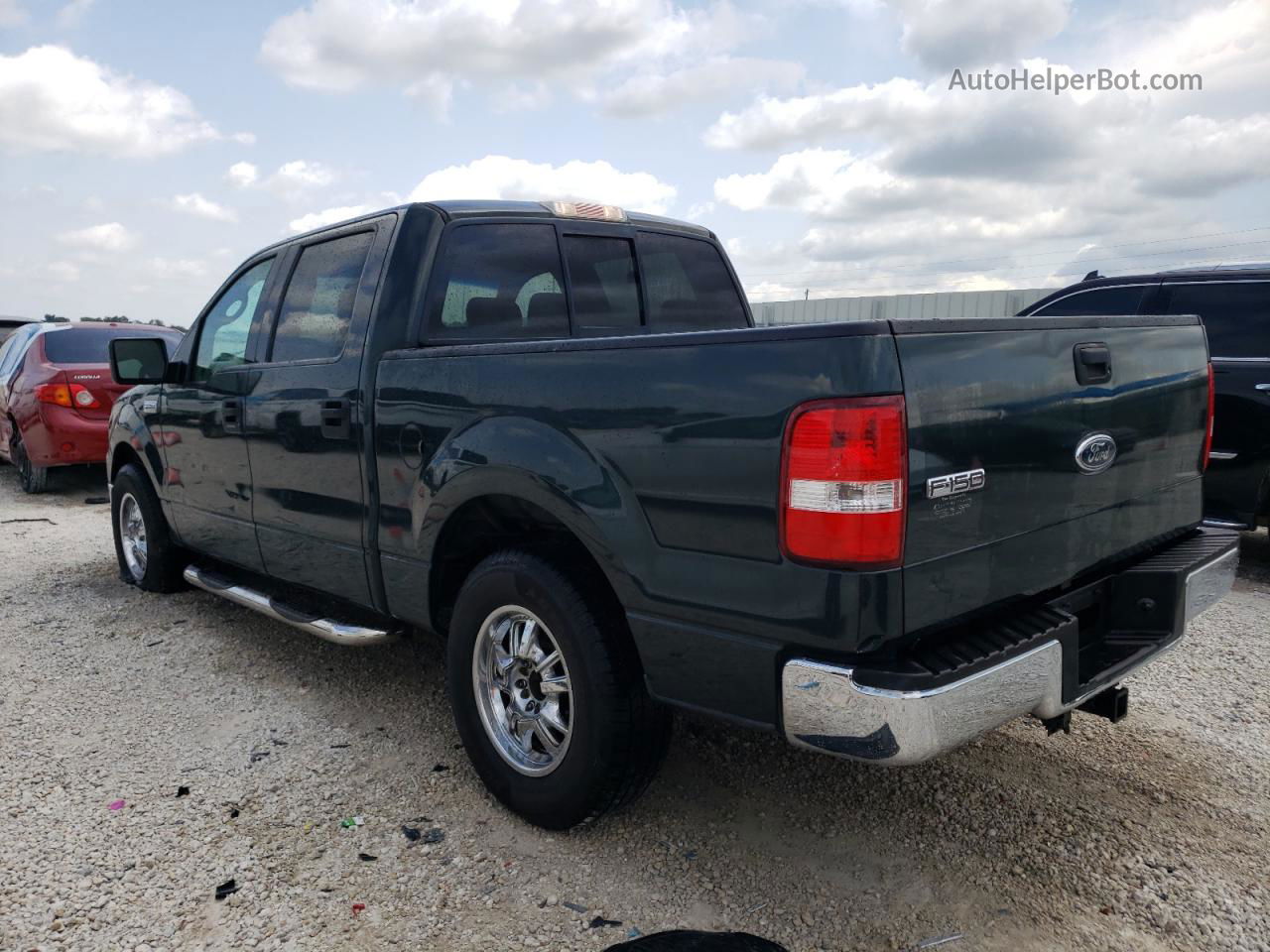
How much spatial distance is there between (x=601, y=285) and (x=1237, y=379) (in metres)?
4.33

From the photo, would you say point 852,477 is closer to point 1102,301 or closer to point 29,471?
point 1102,301

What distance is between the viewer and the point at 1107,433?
263cm

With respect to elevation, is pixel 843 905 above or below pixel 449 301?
below

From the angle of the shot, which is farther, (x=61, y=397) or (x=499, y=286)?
(x=61, y=397)

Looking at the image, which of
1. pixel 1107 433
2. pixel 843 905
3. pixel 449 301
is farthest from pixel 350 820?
pixel 1107 433

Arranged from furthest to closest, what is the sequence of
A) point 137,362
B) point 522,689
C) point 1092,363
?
point 137,362
point 522,689
point 1092,363

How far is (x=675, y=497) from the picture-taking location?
2.32m

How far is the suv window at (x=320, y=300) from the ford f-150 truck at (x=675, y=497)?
19 mm

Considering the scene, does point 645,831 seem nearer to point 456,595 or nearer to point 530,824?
point 530,824

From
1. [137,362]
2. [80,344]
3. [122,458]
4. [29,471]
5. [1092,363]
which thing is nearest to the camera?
[1092,363]

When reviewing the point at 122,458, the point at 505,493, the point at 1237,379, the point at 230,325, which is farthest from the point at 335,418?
the point at 1237,379

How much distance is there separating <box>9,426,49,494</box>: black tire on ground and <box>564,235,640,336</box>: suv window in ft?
25.2

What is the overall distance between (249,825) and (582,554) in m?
1.37

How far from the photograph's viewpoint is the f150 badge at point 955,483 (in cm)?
212
